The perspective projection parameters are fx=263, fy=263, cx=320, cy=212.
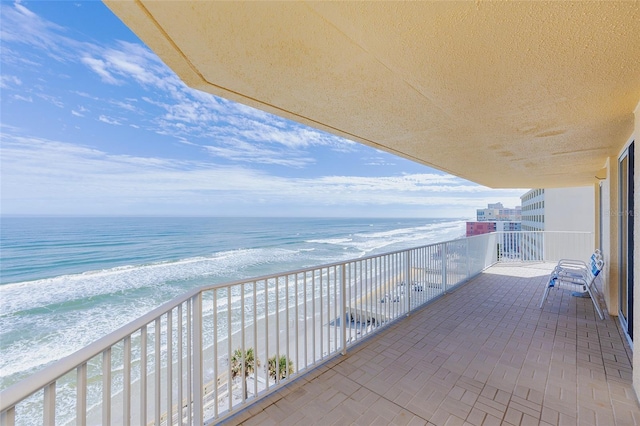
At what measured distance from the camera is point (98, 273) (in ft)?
47.5

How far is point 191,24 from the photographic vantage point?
4.05 feet

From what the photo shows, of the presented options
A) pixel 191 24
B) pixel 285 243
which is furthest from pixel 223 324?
pixel 285 243

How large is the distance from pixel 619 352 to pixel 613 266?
57.9 inches

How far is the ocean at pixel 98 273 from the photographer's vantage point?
26.8 feet

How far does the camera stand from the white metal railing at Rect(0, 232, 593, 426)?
1.12 metres

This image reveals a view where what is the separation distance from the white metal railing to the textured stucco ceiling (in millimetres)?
1426

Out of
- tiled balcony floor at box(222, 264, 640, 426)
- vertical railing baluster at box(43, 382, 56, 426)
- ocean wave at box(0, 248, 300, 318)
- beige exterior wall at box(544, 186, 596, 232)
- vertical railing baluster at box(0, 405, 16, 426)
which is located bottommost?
ocean wave at box(0, 248, 300, 318)

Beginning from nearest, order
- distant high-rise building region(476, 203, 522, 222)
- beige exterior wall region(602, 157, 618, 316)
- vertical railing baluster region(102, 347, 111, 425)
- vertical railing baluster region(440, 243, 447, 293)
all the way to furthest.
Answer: vertical railing baluster region(102, 347, 111, 425)
beige exterior wall region(602, 157, 618, 316)
vertical railing baluster region(440, 243, 447, 293)
distant high-rise building region(476, 203, 522, 222)

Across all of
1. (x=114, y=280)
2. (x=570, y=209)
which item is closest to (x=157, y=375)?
(x=114, y=280)

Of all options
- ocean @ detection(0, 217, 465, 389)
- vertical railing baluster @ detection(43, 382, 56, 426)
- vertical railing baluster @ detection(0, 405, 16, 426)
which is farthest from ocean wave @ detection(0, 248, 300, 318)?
vertical railing baluster @ detection(0, 405, 16, 426)

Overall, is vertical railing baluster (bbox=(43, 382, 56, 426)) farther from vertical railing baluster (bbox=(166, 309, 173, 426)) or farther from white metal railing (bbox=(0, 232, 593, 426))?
vertical railing baluster (bbox=(166, 309, 173, 426))

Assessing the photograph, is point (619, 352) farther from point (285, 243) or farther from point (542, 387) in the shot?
point (285, 243)

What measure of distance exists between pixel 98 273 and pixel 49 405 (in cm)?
1792

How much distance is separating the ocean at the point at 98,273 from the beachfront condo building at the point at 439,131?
27.4ft
